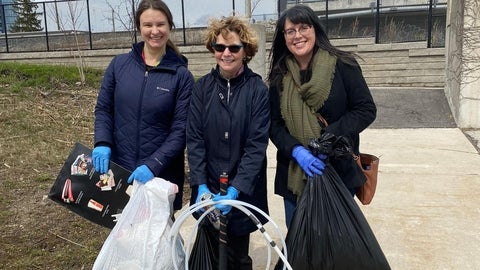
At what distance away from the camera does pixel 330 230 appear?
6.86ft

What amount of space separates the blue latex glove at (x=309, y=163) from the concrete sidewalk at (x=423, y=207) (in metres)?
1.23

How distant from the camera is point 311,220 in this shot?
2.12 m

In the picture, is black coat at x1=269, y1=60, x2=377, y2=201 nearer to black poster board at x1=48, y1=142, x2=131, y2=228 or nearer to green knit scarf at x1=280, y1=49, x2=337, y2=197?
green knit scarf at x1=280, y1=49, x2=337, y2=197

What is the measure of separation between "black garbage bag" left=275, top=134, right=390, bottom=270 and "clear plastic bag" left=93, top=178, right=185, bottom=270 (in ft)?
2.05

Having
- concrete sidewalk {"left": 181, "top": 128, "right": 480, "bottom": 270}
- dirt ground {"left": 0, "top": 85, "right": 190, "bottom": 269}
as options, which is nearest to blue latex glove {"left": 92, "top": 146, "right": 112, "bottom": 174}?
dirt ground {"left": 0, "top": 85, "right": 190, "bottom": 269}

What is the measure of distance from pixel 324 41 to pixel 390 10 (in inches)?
688

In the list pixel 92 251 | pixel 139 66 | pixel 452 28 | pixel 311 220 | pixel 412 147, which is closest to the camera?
pixel 311 220

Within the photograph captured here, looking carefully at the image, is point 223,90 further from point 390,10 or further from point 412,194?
point 390,10

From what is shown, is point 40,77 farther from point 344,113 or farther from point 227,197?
point 344,113

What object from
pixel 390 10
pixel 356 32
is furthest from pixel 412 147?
pixel 390 10

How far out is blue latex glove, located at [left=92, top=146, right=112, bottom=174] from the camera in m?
2.53

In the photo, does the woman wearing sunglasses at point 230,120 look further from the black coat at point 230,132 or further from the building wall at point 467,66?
the building wall at point 467,66

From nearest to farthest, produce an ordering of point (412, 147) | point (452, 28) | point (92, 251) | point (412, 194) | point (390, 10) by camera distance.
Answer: point (92, 251), point (412, 194), point (412, 147), point (452, 28), point (390, 10)

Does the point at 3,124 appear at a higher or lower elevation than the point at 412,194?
higher
